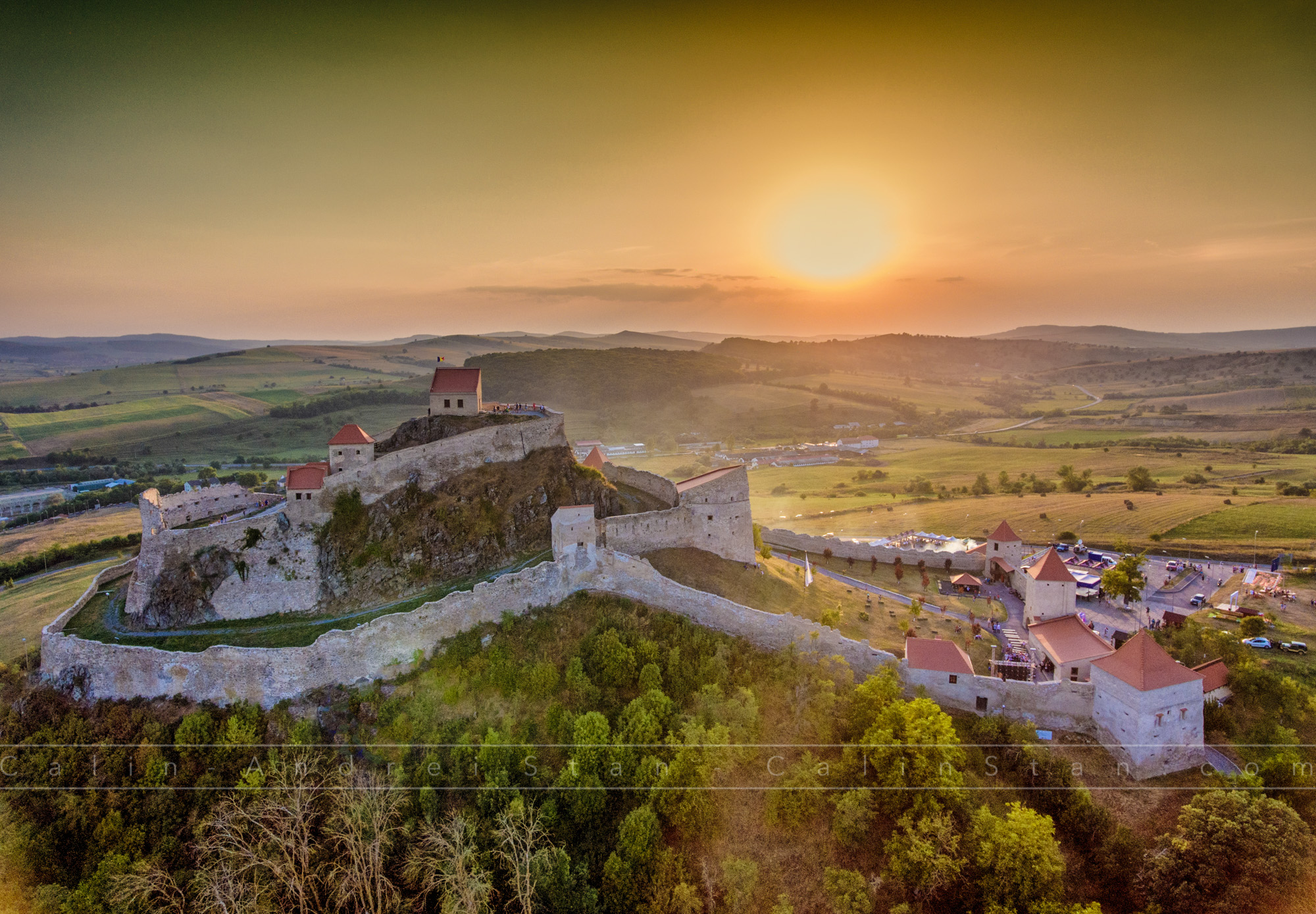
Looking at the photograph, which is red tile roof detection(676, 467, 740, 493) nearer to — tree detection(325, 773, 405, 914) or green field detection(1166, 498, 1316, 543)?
tree detection(325, 773, 405, 914)

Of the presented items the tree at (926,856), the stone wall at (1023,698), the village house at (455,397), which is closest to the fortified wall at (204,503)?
the village house at (455,397)

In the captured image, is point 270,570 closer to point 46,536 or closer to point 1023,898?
point 1023,898

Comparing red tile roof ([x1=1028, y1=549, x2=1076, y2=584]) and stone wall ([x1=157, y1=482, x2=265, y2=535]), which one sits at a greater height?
stone wall ([x1=157, y1=482, x2=265, y2=535])

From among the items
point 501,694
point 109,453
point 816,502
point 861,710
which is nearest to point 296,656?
point 501,694

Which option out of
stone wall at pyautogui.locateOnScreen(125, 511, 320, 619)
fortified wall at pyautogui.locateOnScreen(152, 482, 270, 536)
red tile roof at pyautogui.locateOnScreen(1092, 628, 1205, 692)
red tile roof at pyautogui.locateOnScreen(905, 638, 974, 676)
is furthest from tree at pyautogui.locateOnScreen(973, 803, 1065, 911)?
fortified wall at pyautogui.locateOnScreen(152, 482, 270, 536)

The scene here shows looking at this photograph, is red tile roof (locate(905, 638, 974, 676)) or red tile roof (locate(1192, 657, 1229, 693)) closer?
red tile roof (locate(1192, 657, 1229, 693))
